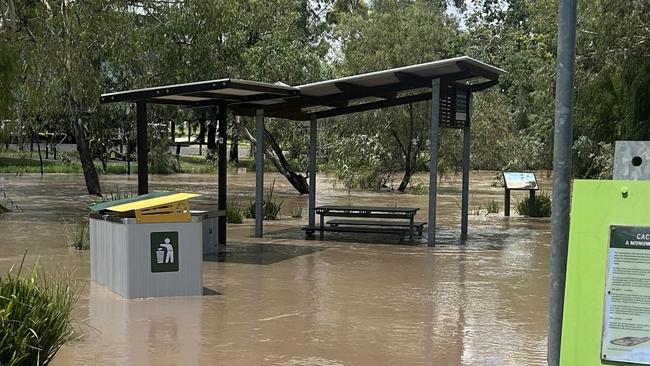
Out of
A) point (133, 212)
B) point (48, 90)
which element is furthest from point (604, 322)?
point (48, 90)

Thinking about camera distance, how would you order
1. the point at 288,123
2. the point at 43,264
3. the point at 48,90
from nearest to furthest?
the point at 43,264 < the point at 48,90 < the point at 288,123

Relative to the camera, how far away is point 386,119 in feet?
100

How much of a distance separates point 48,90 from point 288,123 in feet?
34.5

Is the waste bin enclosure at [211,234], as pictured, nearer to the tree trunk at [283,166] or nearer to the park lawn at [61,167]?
the tree trunk at [283,166]

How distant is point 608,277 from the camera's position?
3.31m

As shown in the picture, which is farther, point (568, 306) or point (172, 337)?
point (172, 337)

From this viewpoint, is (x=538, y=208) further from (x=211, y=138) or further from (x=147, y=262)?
(x=211, y=138)

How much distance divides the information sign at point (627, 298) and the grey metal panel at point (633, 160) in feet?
0.78

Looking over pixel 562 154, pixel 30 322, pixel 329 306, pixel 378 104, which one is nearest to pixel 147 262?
pixel 329 306

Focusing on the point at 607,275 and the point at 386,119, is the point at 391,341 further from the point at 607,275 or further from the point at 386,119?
the point at 386,119

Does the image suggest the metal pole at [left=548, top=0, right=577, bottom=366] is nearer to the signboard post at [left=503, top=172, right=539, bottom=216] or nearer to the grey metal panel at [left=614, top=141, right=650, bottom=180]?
the grey metal panel at [left=614, top=141, right=650, bottom=180]

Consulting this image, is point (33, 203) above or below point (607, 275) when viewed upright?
below

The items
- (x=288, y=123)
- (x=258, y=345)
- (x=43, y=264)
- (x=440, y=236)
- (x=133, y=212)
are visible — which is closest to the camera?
(x=258, y=345)

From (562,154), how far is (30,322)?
3776 millimetres
